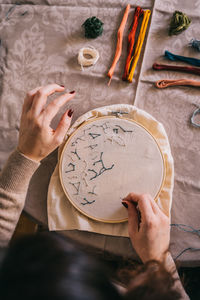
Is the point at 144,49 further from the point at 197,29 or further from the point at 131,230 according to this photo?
the point at 131,230

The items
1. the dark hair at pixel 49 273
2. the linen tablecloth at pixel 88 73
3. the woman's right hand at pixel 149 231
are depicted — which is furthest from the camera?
the linen tablecloth at pixel 88 73

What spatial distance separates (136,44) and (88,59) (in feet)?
0.50

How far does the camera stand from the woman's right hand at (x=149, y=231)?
507mm

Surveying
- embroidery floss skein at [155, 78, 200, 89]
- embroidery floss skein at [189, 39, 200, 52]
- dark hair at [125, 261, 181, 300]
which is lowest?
dark hair at [125, 261, 181, 300]

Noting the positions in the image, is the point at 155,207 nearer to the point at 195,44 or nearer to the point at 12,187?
the point at 12,187

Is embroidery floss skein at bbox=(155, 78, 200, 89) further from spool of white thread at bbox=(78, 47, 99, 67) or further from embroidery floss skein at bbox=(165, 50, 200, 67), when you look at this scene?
spool of white thread at bbox=(78, 47, 99, 67)

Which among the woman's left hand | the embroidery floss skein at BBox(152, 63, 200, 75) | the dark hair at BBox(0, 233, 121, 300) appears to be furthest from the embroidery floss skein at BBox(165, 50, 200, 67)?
the dark hair at BBox(0, 233, 121, 300)

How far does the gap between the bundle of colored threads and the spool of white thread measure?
3.9 inches

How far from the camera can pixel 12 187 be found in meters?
0.54

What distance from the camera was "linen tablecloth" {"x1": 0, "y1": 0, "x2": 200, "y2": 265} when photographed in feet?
2.09

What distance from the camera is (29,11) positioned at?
0.80 m

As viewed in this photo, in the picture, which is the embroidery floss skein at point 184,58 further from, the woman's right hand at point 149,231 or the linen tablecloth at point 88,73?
the woman's right hand at point 149,231

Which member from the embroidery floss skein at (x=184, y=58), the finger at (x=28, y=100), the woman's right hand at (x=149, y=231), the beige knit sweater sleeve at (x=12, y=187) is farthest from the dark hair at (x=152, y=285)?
the embroidery floss skein at (x=184, y=58)

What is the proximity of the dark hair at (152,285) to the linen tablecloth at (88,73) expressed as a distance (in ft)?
0.49
